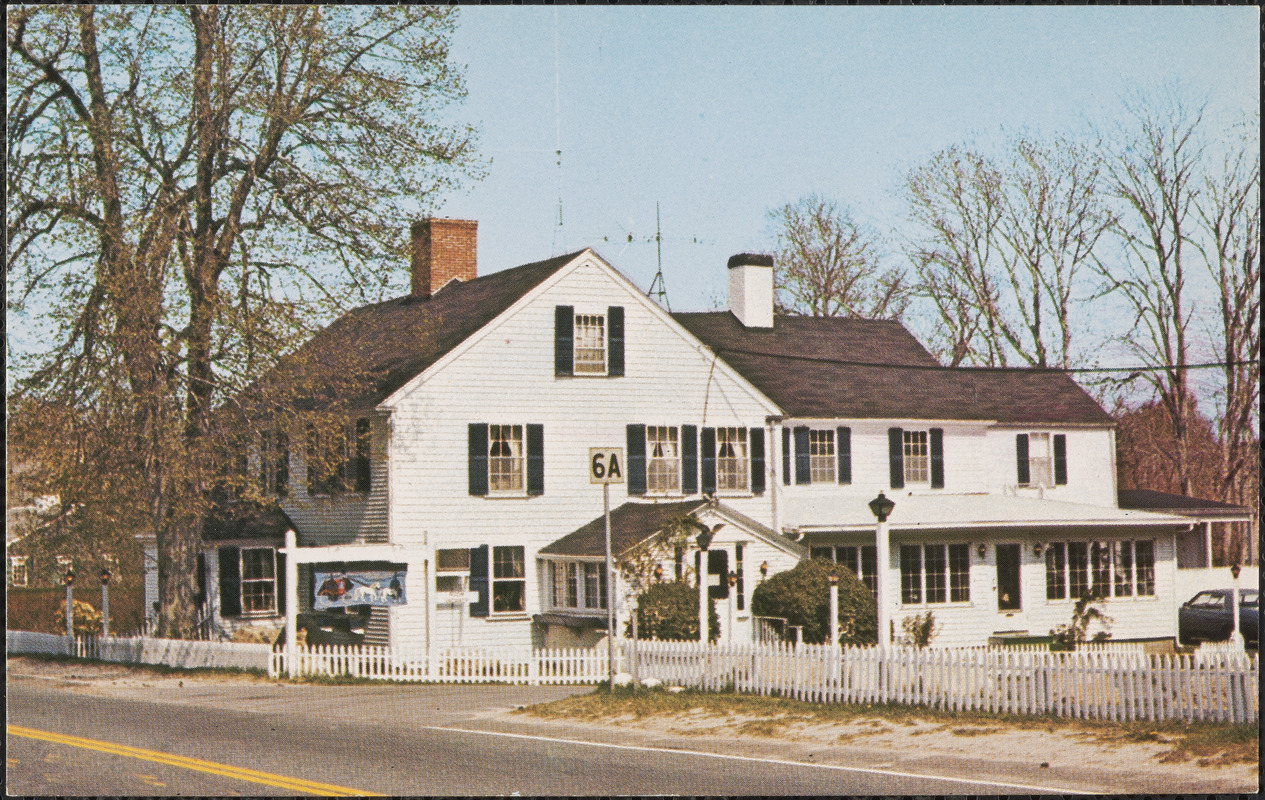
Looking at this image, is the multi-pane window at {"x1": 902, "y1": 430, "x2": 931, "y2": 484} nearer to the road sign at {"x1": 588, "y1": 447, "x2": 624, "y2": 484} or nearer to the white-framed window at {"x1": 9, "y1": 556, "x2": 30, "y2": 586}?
the road sign at {"x1": 588, "y1": 447, "x2": 624, "y2": 484}

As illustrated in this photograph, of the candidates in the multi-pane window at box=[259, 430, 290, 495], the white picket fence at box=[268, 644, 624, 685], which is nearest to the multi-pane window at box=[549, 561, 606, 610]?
the white picket fence at box=[268, 644, 624, 685]

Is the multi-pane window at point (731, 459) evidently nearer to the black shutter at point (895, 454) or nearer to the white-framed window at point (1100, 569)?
the black shutter at point (895, 454)

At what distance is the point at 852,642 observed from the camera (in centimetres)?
3161

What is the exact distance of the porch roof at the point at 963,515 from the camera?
35.1 metres

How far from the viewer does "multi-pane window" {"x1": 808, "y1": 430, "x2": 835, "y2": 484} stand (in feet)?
124

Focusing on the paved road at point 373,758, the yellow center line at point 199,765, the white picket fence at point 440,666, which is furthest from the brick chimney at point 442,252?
the yellow center line at point 199,765

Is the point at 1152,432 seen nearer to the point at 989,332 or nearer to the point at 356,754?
the point at 989,332

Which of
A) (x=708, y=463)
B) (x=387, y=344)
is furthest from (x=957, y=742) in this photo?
(x=387, y=344)

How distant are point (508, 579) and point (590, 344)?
5.54 m

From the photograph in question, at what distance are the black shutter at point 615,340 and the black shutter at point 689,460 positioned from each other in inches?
87.3

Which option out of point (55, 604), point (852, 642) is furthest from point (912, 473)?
point (55, 604)

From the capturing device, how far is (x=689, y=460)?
35406mm

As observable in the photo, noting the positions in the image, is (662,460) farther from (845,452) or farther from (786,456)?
(845,452)

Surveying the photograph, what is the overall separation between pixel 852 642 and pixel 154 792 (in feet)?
66.2
